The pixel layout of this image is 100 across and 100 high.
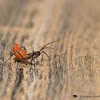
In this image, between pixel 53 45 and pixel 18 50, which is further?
pixel 53 45

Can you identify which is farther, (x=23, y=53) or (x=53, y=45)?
(x=53, y=45)

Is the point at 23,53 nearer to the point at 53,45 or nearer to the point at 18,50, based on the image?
the point at 18,50

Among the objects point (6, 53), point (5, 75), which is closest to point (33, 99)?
point (5, 75)

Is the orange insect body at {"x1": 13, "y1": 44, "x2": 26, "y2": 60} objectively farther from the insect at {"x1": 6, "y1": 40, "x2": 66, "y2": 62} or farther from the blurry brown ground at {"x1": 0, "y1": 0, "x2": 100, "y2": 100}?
the blurry brown ground at {"x1": 0, "y1": 0, "x2": 100, "y2": 100}

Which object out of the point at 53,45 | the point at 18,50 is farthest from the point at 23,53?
the point at 53,45

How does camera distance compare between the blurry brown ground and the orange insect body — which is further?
the orange insect body

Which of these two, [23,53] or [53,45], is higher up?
[53,45]

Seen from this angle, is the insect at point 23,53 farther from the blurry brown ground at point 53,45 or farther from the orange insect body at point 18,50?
the blurry brown ground at point 53,45

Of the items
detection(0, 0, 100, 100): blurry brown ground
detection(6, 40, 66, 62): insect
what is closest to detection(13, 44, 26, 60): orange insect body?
detection(6, 40, 66, 62): insect
